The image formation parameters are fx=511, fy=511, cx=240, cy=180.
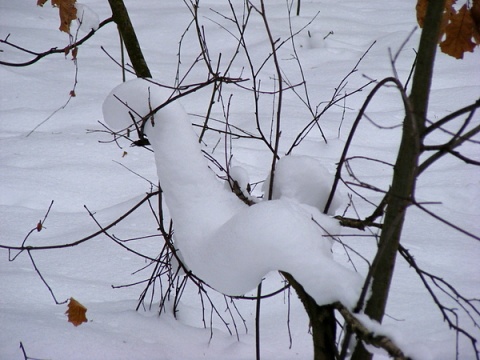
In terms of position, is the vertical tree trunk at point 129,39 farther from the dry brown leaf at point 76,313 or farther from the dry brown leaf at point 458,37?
the dry brown leaf at point 458,37

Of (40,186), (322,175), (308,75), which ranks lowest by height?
(40,186)

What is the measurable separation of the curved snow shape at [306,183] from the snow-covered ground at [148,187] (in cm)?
42

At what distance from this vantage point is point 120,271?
2168 millimetres

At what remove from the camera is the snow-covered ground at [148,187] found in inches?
68.3

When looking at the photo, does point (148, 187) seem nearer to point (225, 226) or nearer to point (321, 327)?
point (225, 226)

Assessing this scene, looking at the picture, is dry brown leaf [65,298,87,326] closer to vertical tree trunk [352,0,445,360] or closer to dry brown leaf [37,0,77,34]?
vertical tree trunk [352,0,445,360]

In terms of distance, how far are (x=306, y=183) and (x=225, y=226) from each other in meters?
0.25

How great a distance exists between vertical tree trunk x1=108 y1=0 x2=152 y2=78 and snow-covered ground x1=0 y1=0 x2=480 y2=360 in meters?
0.79

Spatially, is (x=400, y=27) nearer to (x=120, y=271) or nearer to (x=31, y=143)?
(x=31, y=143)

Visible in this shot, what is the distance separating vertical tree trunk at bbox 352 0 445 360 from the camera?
1.00 metres

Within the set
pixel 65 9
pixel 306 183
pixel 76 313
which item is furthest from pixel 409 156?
pixel 65 9

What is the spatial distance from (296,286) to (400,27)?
5.99 m

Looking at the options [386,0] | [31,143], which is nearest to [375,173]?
[31,143]

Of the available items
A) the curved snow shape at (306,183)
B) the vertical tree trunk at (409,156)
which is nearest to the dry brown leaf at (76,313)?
the curved snow shape at (306,183)
